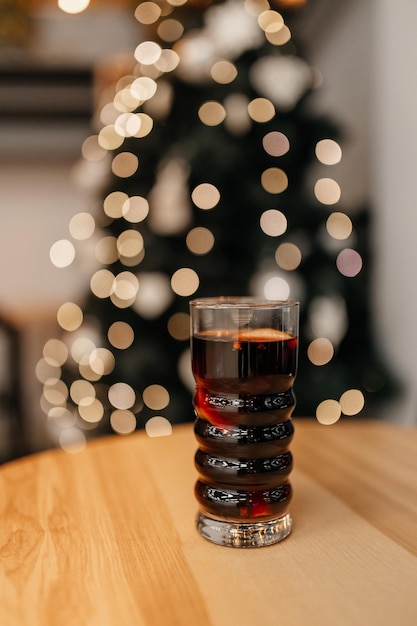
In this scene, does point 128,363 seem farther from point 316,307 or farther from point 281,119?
point 281,119

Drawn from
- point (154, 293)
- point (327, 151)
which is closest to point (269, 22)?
point (327, 151)

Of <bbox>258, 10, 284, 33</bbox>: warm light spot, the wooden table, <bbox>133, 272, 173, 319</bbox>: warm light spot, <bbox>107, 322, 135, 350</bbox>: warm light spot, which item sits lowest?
the wooden table

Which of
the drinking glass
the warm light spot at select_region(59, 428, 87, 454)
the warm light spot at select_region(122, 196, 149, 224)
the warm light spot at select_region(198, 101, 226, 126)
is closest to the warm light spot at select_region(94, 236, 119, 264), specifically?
the warm light spot at select_region(122, 196, 149, 224)

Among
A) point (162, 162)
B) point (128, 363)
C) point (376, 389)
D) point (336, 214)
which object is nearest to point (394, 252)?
point (336, 214)

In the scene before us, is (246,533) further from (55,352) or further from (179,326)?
(55,352)

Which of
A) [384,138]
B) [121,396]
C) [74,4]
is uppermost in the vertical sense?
[74,4]

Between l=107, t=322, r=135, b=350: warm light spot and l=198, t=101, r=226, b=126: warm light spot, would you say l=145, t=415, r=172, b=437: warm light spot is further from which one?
l=198, t=101, r=226, b=126: warm light spot

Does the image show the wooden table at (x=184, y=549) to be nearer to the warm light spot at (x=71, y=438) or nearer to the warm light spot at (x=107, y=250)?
the warm light spot at (x=107, y=250)

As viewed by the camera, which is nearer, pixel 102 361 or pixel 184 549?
pixel 184 549

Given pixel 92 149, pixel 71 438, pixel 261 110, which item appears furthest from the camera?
pixel 92 149
